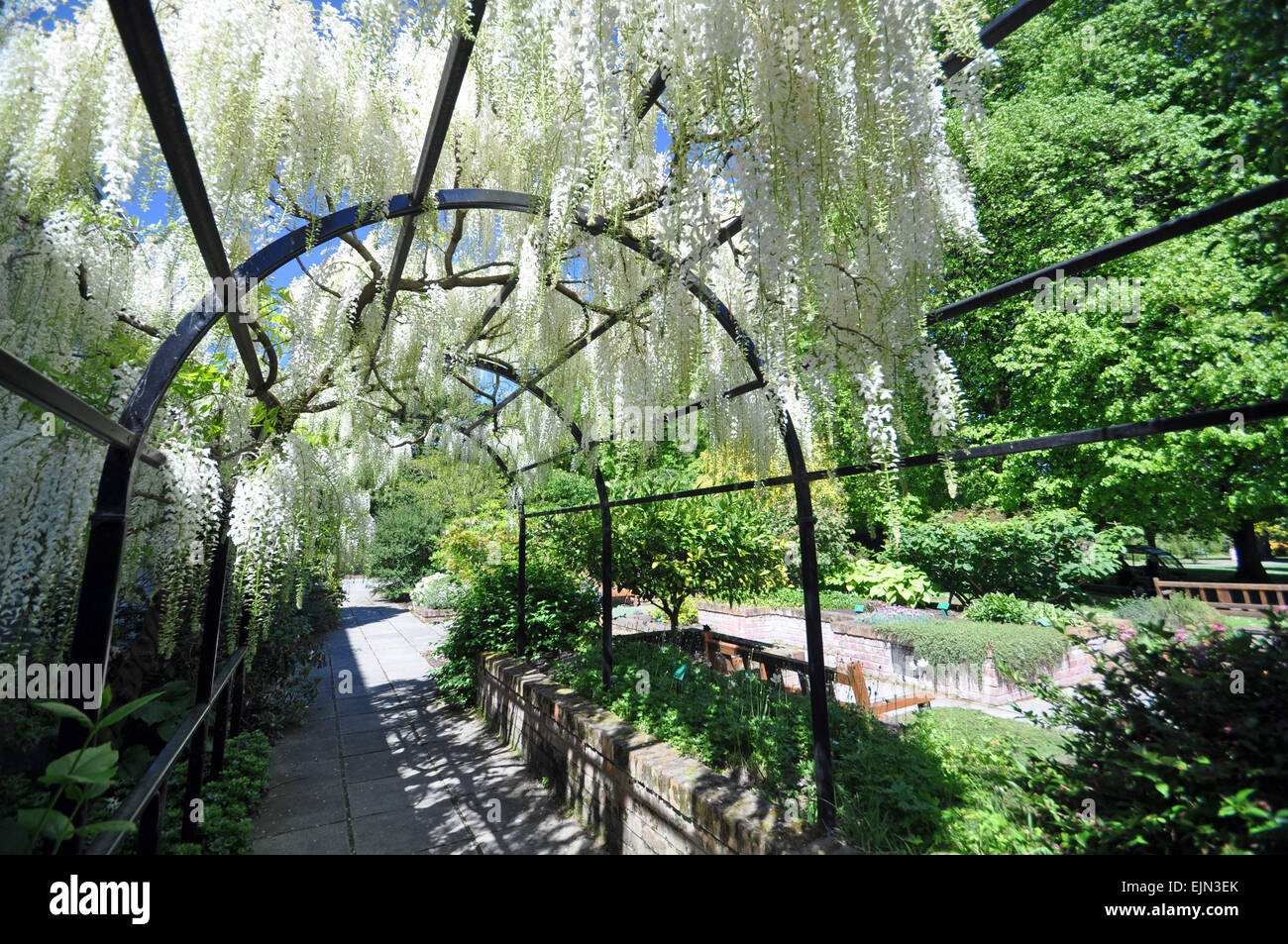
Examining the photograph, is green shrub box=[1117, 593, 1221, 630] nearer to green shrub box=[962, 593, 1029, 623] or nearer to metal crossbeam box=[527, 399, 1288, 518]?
metal crossbeam box=[527, 399, 1288, 518]

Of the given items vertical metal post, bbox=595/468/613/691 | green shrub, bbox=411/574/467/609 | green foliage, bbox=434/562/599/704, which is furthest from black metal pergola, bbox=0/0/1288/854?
green shrub, bbox=411/574/467/609

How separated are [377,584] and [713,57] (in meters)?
17.1

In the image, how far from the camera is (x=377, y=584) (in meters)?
15.9

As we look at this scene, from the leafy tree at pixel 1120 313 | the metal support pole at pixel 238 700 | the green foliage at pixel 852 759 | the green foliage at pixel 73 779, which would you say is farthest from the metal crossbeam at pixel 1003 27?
the leafy tree at pixel 1120 313

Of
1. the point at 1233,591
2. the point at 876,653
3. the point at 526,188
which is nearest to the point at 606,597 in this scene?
the point at 526,188

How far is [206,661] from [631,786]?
7.65 ft

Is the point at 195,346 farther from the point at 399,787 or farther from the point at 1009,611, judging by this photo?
the point at 1009,611

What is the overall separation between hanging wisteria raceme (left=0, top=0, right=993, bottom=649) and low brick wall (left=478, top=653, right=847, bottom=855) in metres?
1.69

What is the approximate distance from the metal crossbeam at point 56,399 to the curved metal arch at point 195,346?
0.13 metres

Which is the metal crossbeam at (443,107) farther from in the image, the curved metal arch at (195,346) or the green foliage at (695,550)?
the green foliage at (695,550)

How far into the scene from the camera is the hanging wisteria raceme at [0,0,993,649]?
60.2 inches

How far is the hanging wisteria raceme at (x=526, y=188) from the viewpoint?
1.53m

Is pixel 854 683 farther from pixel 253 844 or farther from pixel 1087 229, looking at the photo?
pixel 1087 229
